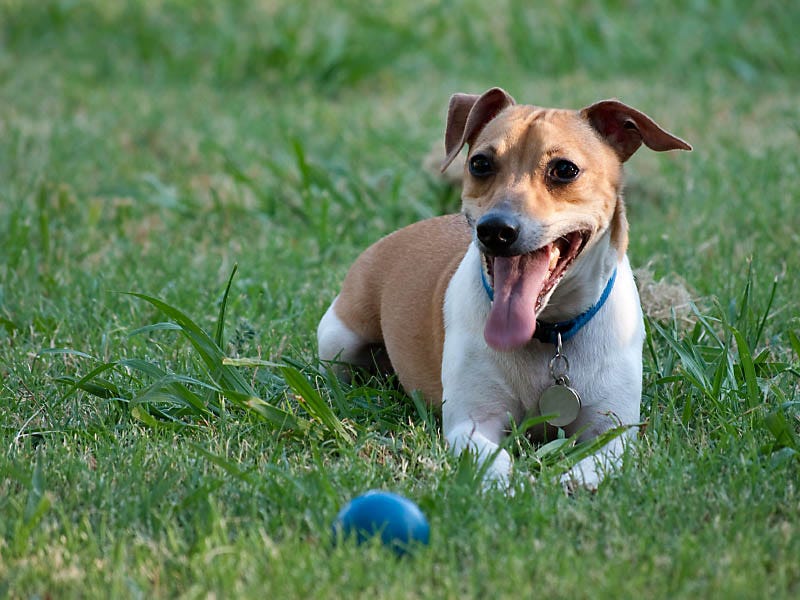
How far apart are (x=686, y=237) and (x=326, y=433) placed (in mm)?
2916

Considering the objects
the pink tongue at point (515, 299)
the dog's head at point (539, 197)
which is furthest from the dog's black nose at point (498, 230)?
the pink tongue at point (515, 299)

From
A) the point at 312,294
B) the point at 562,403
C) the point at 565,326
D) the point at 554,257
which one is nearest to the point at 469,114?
the point at 554,257

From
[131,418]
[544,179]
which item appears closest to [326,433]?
[131,418]

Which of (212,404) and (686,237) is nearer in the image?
(212,404)

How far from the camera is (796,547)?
283 cm

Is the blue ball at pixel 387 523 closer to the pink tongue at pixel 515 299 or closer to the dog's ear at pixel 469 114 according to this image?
the pink tongue at pixel 515 299

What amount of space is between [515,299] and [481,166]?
1.54 feet

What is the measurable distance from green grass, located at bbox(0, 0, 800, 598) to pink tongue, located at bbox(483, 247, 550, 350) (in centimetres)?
38

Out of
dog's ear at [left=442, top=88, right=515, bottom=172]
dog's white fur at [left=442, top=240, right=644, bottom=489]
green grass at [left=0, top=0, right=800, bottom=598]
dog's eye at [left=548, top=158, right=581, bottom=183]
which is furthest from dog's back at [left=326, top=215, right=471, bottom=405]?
dog's eye at [left=548, top=158, right=581, bottom=183]

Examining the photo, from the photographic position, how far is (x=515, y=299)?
11.5 ft

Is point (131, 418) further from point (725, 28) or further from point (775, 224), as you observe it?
point (725, 28)

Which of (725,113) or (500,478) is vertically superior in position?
(500,478)

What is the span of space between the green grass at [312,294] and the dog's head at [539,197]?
0.49 meters

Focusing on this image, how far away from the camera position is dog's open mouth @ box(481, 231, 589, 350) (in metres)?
3.47
